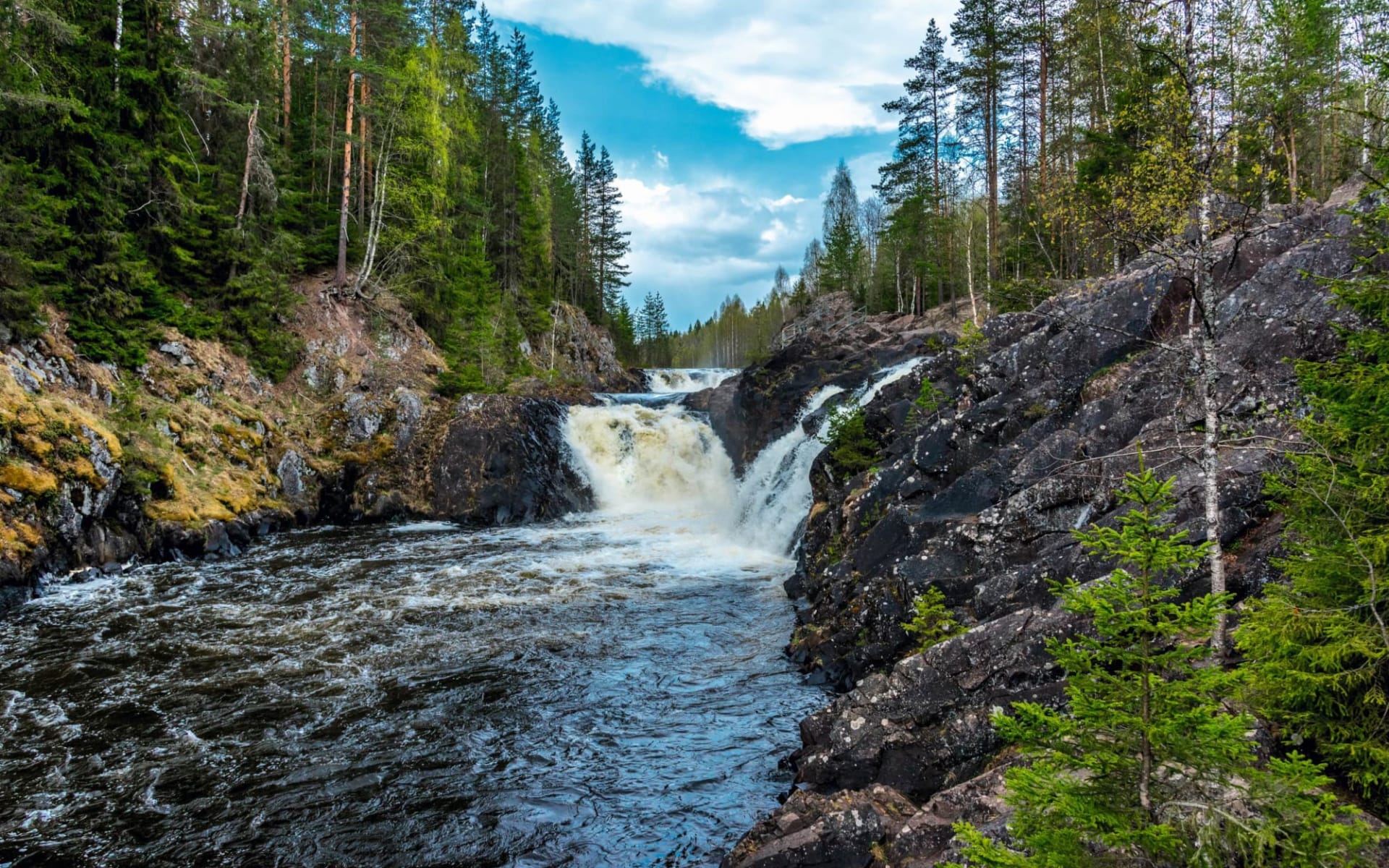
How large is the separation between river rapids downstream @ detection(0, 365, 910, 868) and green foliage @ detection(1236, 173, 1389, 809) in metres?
4.67

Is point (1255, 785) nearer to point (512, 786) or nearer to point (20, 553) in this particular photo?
point (512, 786)

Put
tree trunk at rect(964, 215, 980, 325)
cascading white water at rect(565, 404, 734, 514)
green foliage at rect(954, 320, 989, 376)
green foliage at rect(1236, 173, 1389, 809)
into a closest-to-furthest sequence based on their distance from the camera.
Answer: green foliage at rect(1236, 173, 1389, 809), green foliage at rect(954, 320, 989, 376), cascading white water at rect(565, 404, 734, 514), tree trunk at rect(964, 215, 980, 325)

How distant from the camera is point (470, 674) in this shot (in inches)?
389

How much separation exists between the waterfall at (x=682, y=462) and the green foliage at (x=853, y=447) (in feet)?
12.2

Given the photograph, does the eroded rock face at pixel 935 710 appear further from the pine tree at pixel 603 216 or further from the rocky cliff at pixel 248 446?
the pine tree at pixel 603 216

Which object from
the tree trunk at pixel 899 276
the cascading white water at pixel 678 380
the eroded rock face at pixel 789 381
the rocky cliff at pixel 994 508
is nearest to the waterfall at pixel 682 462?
the eroded rock face at pixel 789 381

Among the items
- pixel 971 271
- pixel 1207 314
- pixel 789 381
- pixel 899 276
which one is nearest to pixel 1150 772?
pixel 1207 314

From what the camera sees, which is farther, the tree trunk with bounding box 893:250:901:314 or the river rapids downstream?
the tree trunk with bounding box 893:250:901:314

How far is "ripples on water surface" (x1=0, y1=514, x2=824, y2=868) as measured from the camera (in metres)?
6.33

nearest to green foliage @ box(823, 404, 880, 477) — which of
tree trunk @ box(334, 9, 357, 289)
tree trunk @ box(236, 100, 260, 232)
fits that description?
tree trunk @ box(236, 100, 260, 232)

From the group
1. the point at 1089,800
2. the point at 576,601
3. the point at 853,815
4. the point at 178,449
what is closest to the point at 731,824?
the point at 853,815

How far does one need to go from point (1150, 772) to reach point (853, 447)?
479 inches

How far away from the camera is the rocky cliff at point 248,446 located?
13.3m

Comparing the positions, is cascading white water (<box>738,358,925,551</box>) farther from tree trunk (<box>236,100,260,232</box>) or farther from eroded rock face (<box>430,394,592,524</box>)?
tree trunk (<box>236,100,260,232</box>)
